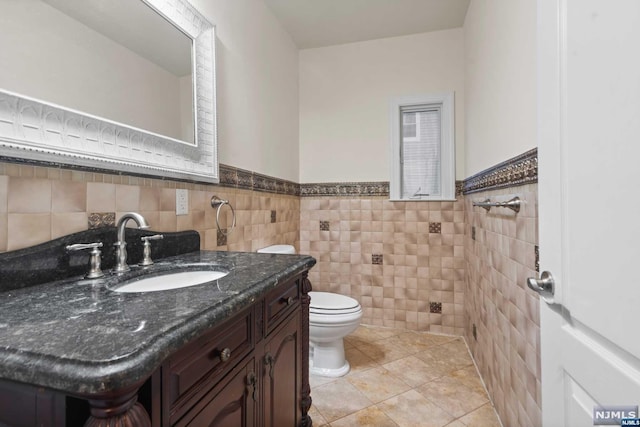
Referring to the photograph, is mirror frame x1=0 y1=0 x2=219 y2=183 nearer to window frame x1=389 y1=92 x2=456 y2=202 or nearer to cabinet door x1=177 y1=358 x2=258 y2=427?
cabinet door x1=177 y1=358 x2=258 y2=427

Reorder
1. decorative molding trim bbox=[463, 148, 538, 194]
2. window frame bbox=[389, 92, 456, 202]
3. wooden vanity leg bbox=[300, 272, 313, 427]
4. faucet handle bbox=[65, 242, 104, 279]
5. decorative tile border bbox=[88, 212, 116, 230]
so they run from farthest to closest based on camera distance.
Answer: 1. window frame bbox=[389, 92, 456, 202]
2. wooden vanity leg bbox=[300, 272, 313, 427]
3. decorative molding trim bbox=[463, 148, 538, 194]
4. decorative tile border bbox=[88, 212, 116, 230]
5. faucet handle bbox=[65, 242, 104, 279]

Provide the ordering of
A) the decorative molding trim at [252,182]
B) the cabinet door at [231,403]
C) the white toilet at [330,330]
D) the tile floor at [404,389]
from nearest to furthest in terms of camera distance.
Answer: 1. the cabinet door at [231,403]
2. the tile floor at [404,389]
3. the decorative molding trim at [252,182]
4. the white toilet at [330,330]

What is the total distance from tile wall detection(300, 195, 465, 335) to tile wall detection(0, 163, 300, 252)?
1062 millimetres

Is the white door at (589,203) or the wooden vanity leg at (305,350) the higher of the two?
the white door at (589,203)

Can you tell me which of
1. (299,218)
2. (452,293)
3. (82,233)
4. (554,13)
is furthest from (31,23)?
(452,293)

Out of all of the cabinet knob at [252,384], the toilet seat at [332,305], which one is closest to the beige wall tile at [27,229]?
the cabinet knob at [252,384]

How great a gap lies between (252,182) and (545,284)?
163cm

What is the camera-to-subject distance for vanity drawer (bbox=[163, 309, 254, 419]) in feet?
1.84

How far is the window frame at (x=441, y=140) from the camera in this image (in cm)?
251

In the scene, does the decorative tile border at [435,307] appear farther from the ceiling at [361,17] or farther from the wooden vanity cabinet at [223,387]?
the ceiling at [361,17]

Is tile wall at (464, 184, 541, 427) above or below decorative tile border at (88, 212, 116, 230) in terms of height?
below

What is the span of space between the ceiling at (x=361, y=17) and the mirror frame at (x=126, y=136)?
1097 millimetres

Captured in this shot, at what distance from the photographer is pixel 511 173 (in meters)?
1.29

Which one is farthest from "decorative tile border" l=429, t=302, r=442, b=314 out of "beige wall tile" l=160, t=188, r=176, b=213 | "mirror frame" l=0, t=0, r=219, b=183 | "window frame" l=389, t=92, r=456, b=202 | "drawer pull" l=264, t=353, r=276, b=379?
"beige wall tile" l=160, t=188, r=176, b=213
